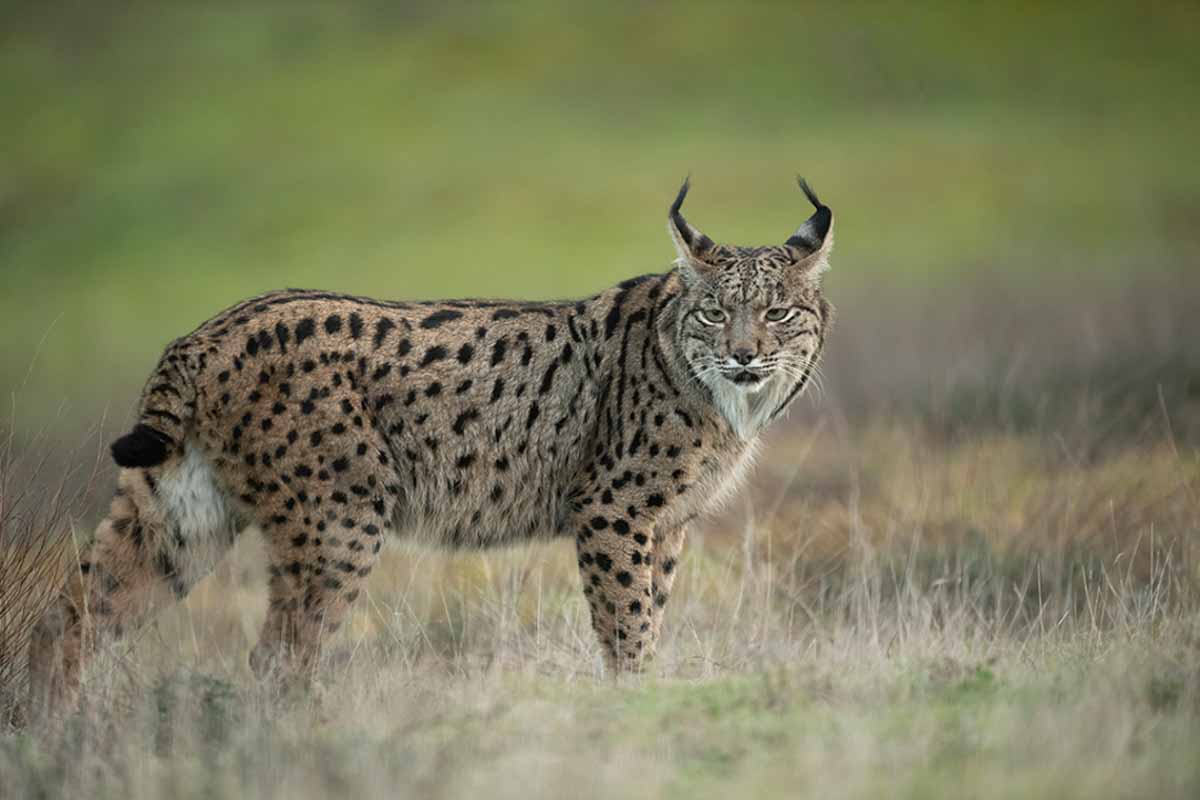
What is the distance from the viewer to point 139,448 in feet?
23.6

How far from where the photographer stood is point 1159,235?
29.5 meters

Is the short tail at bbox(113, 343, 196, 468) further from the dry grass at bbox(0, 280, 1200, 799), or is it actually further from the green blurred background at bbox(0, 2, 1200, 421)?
the green blurred background at bbox(0, 2, 1200, 421)

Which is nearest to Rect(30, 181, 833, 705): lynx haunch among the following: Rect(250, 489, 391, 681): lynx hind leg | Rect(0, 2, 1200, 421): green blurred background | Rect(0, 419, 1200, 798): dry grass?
Rect(250, 489, 391, 681): lynx hind leg

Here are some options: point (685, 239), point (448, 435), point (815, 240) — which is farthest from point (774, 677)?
point (815, 240)

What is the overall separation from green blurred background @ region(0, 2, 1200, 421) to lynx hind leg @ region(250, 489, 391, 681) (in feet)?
61.1

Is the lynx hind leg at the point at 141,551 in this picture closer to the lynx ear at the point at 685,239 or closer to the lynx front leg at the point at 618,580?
the lynx front leg at the point at 618,580

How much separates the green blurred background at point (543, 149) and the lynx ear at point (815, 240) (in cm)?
1717

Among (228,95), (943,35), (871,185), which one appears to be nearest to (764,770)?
(871,185)

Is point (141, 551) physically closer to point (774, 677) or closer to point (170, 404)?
point (170, 404)

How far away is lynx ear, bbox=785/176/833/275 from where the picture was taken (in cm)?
828

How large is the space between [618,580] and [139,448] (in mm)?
2475

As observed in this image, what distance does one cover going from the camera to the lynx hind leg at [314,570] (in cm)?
756

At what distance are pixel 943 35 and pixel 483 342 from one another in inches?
1793

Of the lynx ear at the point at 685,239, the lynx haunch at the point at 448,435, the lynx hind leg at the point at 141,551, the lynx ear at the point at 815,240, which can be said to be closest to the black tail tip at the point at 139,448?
the lynx haunch at the point at 448,435
